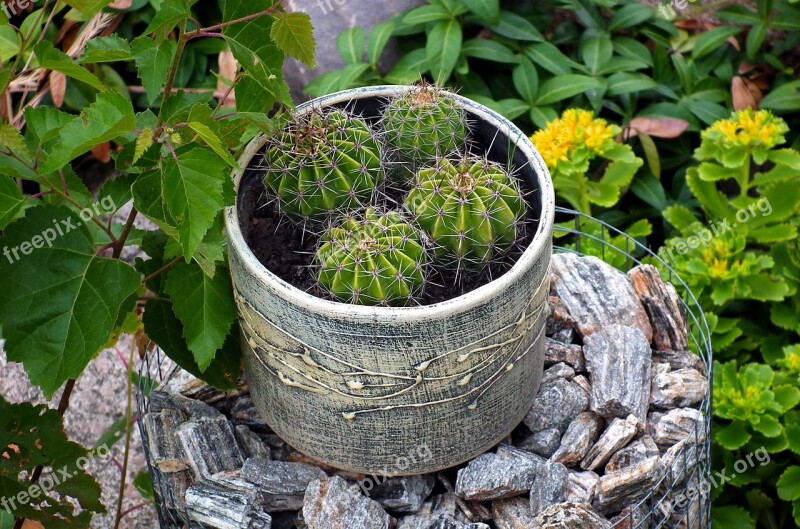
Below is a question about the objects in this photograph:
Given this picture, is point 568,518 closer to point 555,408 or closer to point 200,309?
point 555,408

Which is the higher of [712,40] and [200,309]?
[200,309]

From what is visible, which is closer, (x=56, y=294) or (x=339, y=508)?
(x=56, y=294)

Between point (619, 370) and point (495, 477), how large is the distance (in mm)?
Answer: 408

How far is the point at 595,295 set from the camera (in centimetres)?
228

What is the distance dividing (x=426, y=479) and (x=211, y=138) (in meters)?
0.88

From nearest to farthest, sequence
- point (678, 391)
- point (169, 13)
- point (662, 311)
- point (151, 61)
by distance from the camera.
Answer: point (169, 13) < point (151, 61) < point (678, 391) < point (662, 311)

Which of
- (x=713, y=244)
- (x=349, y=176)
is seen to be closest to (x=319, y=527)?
(x=349, y=176)

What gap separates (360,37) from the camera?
316cm

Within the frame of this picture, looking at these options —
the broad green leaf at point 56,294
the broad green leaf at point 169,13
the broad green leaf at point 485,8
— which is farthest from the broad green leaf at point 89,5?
the broad green leaf at point 485,8

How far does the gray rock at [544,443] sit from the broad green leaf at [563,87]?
1.37 metres

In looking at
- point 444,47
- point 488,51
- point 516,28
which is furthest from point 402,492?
point 516,28

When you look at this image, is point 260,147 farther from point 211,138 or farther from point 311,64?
point 211,138

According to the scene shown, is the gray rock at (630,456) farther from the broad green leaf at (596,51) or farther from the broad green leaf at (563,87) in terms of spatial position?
the broad green leaf at (596,51)

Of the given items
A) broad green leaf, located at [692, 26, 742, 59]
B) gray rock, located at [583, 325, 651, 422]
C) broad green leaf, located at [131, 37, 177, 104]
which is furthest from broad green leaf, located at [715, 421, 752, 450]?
broad green leaf, located at [131, 37, 177, 104]
